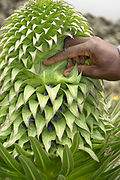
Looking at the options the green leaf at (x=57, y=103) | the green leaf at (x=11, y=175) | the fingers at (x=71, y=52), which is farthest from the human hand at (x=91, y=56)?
the green leaf at (x=11, y=175)

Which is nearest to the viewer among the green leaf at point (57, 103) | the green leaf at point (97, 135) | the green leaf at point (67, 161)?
the green leaf at point (67, 161)

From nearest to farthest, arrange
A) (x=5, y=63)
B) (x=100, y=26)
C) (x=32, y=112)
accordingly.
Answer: (x=32, y=112), (x=5, y=63), (x=100, y=26)

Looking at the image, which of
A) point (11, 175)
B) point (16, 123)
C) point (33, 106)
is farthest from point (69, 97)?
point (11, 175)

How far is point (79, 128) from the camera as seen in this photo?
42.4 inches

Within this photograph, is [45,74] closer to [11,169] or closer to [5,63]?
[5,63]

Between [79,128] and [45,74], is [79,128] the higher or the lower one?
the lower one

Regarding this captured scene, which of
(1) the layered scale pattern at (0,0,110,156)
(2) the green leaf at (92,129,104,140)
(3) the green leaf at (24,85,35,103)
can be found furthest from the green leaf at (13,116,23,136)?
(2) the green leaf at (92,129,104,140)

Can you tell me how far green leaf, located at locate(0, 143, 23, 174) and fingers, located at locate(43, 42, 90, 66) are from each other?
1.33 feet

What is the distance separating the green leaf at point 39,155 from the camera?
0.90m

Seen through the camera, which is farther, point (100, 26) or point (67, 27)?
point (100, 26)

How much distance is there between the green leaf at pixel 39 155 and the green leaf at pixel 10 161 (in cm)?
8

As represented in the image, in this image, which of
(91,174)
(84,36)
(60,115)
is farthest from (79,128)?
(84,36)

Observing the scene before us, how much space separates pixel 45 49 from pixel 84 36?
21 cm

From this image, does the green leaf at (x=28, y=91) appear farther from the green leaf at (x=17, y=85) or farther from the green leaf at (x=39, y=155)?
the green leaf at (x=39, y=155)
